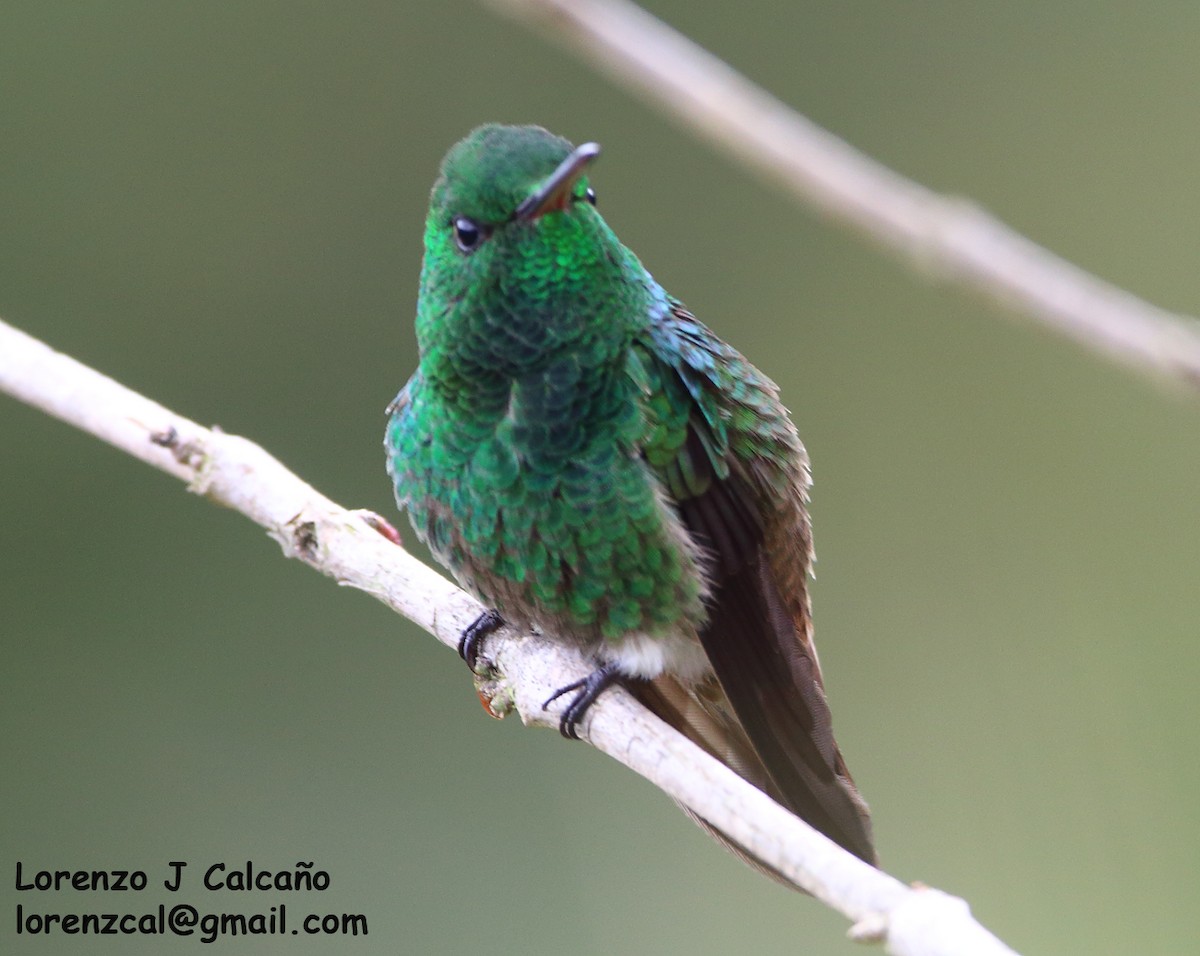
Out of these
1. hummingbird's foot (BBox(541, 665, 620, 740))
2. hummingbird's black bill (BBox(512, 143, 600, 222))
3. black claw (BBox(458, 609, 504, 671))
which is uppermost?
hummingbird's black bill (BBox(512, 143, 600, 222))

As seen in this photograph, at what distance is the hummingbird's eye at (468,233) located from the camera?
1926mm

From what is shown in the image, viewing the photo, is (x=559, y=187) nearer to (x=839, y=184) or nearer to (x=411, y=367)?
(x=839, y=184)

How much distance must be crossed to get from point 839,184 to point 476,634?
4.75 feet

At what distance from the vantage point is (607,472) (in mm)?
2000

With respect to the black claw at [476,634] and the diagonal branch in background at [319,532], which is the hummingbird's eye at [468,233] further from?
the black claw at [476,634]

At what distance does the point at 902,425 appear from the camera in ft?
14.1

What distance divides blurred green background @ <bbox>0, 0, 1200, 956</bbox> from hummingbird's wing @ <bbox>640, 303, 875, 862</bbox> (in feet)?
5.58

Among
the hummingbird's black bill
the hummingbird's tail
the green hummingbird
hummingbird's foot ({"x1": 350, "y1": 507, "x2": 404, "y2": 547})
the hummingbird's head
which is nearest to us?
the hummingbird's black bill

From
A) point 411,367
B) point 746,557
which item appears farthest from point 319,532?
point 411,367

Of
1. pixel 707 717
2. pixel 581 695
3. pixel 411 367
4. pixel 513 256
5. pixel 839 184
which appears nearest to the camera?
pixel 839 184

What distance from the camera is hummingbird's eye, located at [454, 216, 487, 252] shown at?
1926mm

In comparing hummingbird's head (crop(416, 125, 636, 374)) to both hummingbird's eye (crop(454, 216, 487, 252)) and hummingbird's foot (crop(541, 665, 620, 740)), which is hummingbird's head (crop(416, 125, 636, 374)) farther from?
hummingbird's foot (crop(541, 665, 620, 740))

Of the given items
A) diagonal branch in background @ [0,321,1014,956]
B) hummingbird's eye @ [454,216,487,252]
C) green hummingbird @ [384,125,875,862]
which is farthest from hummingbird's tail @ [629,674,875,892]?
hummingbird's eye @ [454,216,487,252]

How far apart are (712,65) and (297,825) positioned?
10.2 ft
